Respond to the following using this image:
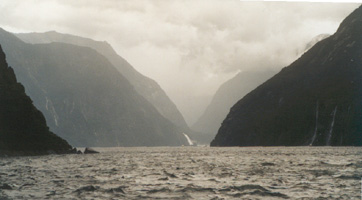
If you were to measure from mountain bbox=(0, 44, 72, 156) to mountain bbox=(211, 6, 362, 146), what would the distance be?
8592cm

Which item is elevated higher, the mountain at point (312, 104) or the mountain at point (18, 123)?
the mountain at point (312, 104)

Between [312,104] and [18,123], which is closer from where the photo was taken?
[18,123]

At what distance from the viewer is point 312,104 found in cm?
15412

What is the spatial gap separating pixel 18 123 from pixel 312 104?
114651mm

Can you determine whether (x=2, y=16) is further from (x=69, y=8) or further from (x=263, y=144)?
(x=263, y=144)

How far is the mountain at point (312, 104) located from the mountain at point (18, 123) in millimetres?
85918

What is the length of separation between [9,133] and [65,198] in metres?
62.8

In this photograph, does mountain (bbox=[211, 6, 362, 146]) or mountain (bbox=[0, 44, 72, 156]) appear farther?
mountain (bbox=[211, 6, 362, 146])

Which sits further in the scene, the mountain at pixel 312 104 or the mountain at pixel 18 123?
the mountain at pixel 312 104

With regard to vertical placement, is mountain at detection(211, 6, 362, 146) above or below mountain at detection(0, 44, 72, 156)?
above

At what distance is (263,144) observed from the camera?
6348 inches

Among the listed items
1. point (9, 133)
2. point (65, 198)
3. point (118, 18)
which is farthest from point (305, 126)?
point (65, 198)

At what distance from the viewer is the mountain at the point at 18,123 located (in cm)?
7506

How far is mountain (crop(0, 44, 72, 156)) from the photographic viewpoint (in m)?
75.1
